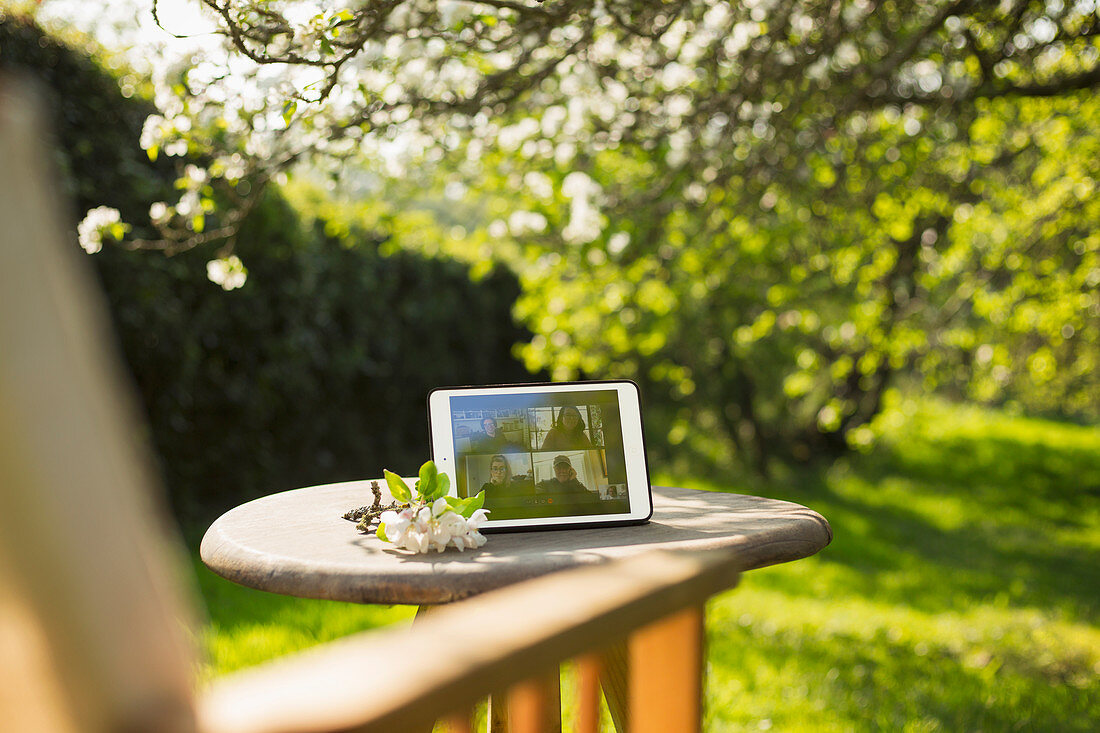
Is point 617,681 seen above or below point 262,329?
below

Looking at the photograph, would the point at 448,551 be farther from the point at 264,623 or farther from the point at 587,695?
the point at 264,623

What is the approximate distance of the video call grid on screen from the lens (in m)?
1.56

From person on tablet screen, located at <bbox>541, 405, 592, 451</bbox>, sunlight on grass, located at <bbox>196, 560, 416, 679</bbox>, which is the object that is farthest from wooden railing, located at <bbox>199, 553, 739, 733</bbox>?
sunlight on grass, located at <bbox>196, 560, 416, 679</bbox>

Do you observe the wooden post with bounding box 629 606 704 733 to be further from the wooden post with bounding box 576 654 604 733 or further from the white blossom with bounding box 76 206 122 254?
the white blossom with bounding box 76 206 122 254

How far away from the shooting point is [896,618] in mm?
4504

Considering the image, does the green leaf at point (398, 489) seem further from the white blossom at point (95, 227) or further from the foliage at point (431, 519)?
the white blossom at point (95, 227)

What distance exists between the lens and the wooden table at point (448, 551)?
45.0 inches

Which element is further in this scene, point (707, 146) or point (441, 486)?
point (707, 146)

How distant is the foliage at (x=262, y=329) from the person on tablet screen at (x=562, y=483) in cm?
266

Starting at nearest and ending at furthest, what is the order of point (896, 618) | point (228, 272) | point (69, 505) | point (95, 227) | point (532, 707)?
point (69, 505) < point (532, 707) < point (95, 227) < point (228, 272) < point (896, 618)

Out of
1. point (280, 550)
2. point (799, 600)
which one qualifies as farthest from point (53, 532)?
point (799, 600)

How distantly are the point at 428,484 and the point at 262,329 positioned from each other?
183 inches

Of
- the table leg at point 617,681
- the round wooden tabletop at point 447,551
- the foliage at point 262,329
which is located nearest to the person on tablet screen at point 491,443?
the round wooden tabletop at point 447,551

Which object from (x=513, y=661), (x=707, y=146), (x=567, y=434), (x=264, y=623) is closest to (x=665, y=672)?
(x=513, y=661)
